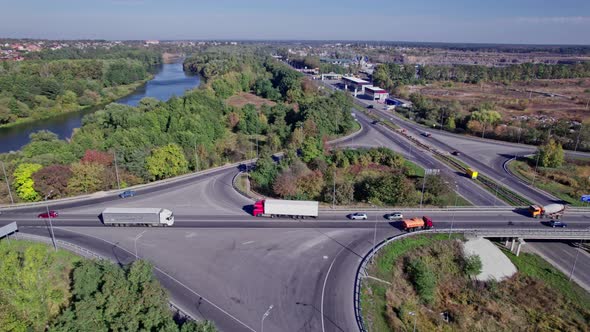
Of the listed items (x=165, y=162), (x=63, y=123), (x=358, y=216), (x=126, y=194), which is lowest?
(x=63, y=123)

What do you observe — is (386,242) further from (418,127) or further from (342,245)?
(418,127)

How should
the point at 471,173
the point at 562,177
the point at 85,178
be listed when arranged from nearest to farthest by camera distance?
the point at 85,178 → the point at 471,173 → the point at 562,177

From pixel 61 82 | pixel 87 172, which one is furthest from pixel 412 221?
pixel 61 82

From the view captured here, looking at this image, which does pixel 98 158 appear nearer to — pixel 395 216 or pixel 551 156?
pixel 395 216

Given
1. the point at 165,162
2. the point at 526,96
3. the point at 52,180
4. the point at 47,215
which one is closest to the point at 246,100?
the point at 165,162

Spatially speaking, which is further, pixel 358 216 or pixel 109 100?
pixel 109 100

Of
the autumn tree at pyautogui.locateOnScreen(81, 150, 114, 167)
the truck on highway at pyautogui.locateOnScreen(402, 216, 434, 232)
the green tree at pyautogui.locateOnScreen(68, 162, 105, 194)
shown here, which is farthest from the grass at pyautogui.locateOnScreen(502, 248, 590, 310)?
the autumn tree at pyautogui.locateOnScreen(81, 150, 114, 167)

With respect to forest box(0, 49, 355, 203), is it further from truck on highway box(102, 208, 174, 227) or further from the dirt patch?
the dirt patch
